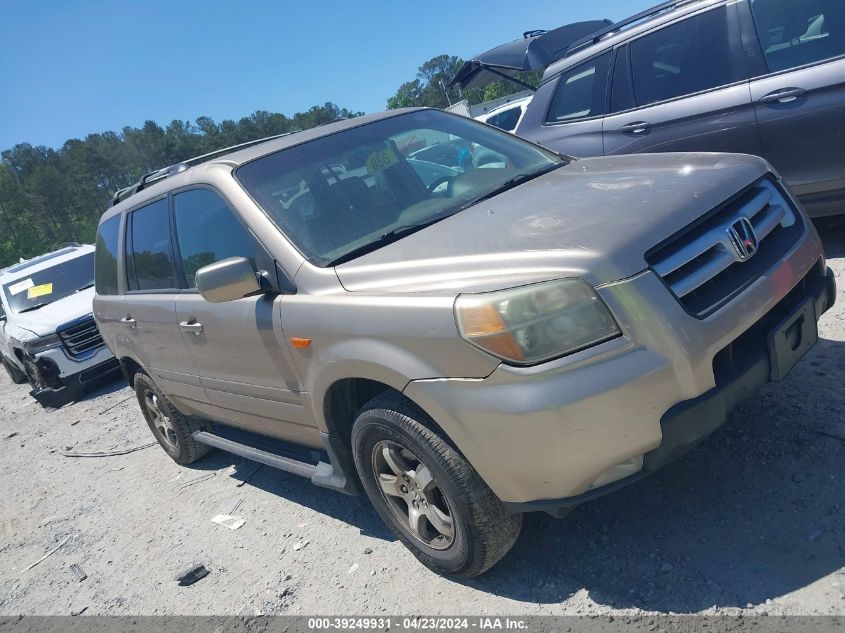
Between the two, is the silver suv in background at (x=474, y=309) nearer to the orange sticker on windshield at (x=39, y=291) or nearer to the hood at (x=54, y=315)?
the hood at (x=54, y=315)

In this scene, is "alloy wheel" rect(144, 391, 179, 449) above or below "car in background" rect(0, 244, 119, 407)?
below

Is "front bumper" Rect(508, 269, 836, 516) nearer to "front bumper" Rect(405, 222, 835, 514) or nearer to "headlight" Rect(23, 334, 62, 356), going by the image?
"front bumper" Rect(405, 222, 835, 514)

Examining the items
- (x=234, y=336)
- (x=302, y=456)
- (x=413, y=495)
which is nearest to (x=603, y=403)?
(x=413, y=495)

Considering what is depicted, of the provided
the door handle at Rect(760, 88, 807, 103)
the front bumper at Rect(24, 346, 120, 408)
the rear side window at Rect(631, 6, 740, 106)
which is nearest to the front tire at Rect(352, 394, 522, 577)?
the door handle at Rect(760, 88, 807, 103)

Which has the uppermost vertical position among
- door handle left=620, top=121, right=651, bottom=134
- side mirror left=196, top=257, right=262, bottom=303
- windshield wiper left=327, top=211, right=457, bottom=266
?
side mirror left=196, top=257, right=262, bottom=303

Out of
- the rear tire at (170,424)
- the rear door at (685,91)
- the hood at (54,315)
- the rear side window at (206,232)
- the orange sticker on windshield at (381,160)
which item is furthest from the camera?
the hood at (54,315)

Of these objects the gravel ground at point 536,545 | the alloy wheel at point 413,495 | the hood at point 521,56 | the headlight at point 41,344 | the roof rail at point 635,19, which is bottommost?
the gravel ground at point 536,545

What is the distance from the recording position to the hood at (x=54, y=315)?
9109 millimetres

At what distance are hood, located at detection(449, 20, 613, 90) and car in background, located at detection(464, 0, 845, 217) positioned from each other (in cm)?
172

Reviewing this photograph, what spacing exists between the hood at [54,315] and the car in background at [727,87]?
22.3 ft

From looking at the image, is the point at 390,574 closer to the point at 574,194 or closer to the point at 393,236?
the point at 393,236

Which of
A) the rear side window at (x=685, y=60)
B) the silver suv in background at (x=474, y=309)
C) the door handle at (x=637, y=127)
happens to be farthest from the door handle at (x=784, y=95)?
the silver suv in background at (x=474, y=309)

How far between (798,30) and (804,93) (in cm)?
45

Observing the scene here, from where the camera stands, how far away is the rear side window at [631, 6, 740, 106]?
4.91m
